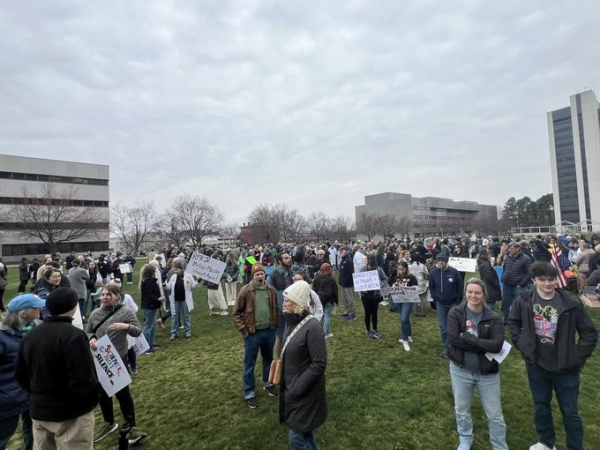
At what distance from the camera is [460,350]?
363 centimetres

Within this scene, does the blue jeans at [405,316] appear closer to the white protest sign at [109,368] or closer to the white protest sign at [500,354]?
the white protest sign at [500,354]

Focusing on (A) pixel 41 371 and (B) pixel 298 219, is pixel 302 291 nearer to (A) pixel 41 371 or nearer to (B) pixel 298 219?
(A) pixel 41 371

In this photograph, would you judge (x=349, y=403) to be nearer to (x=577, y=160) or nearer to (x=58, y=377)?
(x=58, y=377)

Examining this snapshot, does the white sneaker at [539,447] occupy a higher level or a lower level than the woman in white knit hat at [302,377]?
lower

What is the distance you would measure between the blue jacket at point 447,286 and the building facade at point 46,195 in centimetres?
4302

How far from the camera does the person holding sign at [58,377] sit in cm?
270

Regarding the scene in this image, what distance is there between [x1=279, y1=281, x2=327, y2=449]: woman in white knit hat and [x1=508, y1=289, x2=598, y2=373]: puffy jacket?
7.72 ft

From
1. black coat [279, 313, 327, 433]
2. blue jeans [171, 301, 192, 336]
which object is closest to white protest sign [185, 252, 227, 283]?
blue jeans [171, 301, 192, 336]

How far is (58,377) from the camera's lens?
273cm

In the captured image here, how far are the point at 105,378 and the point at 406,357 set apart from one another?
544 cm

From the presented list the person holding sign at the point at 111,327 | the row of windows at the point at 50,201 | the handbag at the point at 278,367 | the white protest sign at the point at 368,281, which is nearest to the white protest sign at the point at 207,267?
the white protest sign at the point at 368,281

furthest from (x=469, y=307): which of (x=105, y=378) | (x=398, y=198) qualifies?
(x=398, y=198)

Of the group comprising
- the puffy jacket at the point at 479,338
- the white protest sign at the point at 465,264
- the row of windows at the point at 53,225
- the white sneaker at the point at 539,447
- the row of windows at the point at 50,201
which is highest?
the row of windows at the point at 50,201

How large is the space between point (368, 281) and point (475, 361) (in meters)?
4.44
